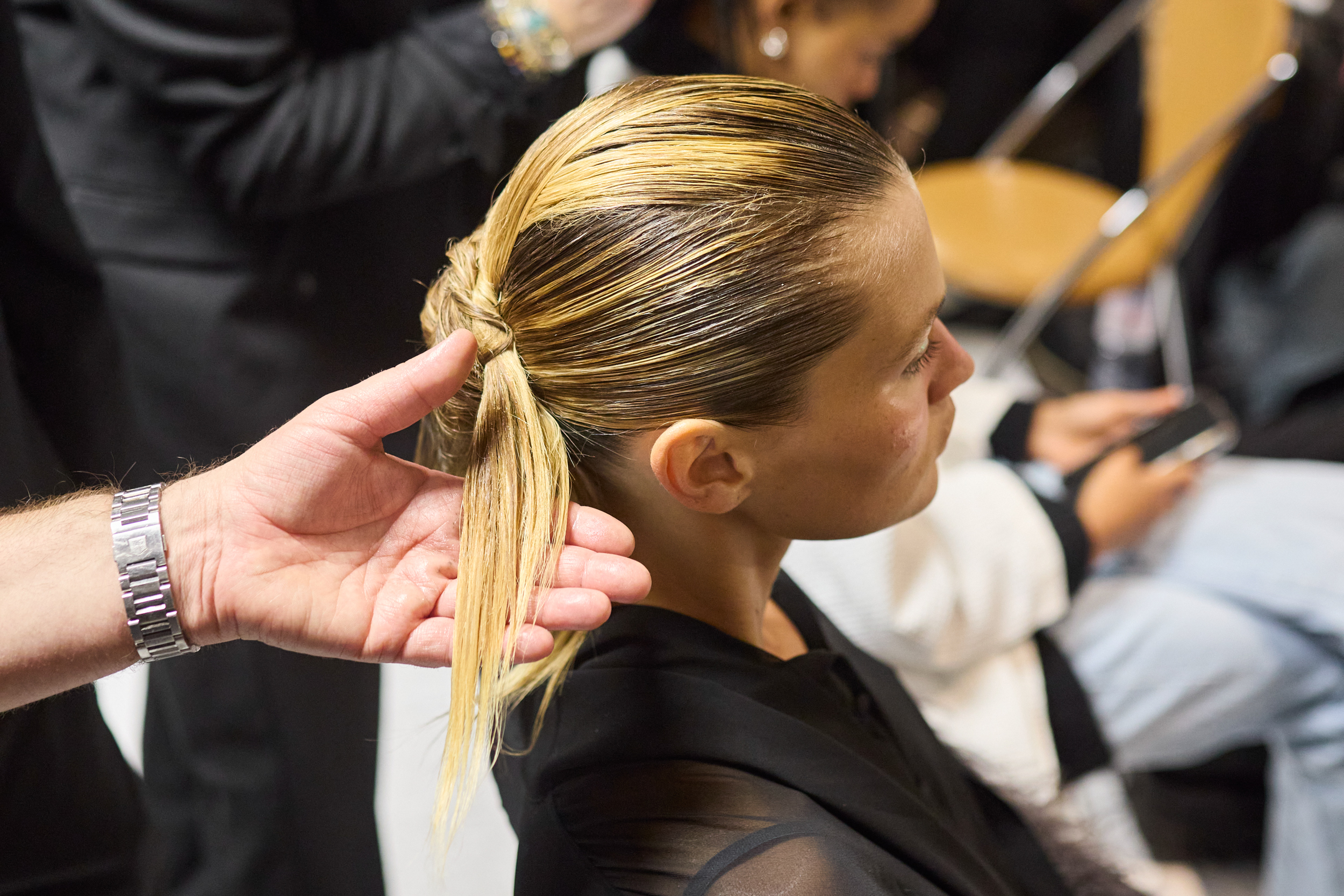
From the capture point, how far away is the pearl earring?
1164 mm

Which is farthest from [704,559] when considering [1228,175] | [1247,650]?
[1228,175]

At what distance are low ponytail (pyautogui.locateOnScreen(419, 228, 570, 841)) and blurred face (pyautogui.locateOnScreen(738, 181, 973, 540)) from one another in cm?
14

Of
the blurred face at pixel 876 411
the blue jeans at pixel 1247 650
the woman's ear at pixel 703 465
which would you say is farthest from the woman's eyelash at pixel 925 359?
the blue jeans at pixel 1247 650

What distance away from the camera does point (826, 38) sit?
1.17 m

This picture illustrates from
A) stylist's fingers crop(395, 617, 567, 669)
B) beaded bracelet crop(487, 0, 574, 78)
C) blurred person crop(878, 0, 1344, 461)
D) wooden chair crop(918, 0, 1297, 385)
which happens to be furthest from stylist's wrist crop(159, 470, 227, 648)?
wooden chair crop(918, 0, 1297, 385)

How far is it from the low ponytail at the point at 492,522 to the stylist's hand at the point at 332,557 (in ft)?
0.06

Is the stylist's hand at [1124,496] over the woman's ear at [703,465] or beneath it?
beneath

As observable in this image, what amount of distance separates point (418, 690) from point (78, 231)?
0.49 metres

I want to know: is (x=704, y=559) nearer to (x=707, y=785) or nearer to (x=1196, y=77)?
(x=707, y=785)

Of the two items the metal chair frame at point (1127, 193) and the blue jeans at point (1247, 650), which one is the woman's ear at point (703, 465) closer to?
the blue jeans at point (1247, 650)

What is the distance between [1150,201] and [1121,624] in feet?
3.69

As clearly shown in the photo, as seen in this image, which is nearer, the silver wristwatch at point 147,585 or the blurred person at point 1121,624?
the silver wristwatch at point 147,585

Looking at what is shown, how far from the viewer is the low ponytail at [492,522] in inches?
22.7

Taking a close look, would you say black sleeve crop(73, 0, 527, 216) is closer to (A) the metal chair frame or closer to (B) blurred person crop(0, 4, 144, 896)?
(B) blurred person crop(0, 4, 144, 896)
